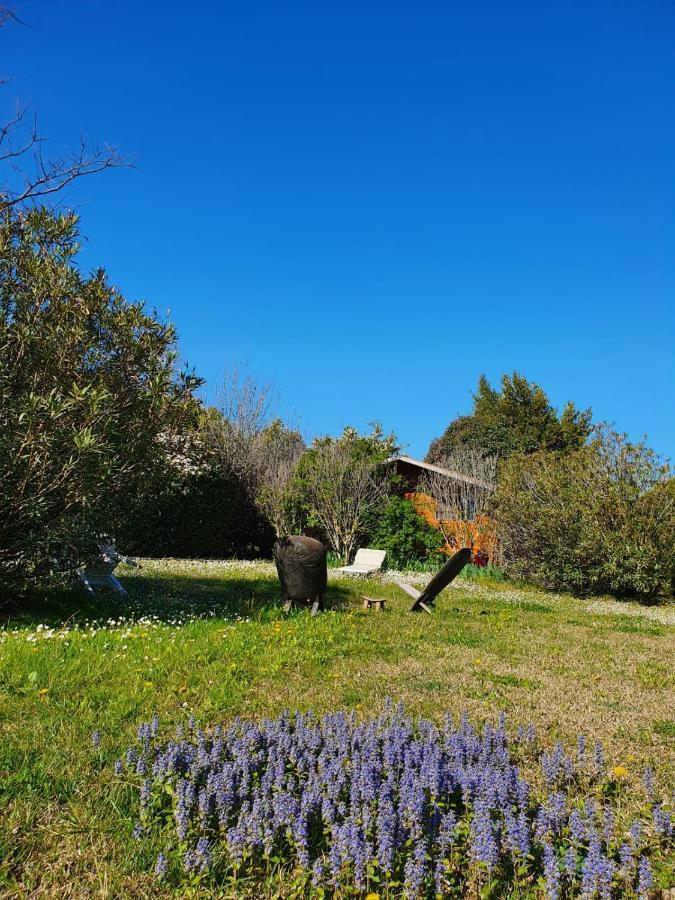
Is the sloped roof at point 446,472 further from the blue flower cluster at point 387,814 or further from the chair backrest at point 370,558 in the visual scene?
the blue flower cluster at point 387,814

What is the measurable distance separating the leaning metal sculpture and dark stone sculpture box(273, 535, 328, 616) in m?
1.52

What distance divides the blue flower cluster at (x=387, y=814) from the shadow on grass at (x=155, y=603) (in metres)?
4.49

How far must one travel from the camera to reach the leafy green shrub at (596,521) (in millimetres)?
12773

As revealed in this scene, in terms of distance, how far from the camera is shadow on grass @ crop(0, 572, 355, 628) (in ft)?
25.2

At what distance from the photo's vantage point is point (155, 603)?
894 centimetres

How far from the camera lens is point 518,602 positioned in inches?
448

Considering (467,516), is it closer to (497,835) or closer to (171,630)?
(171,630)

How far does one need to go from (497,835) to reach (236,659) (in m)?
3.46

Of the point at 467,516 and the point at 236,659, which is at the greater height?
the point at 467,516

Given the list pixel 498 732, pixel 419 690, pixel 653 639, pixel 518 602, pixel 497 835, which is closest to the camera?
pixel 497 835

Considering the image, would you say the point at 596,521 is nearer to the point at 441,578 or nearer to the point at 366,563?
the point at 366,563

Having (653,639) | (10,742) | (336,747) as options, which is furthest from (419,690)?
(653,639)

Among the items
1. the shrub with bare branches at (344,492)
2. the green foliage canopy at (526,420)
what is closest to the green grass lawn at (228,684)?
the shrub with bare branches at (344,492)

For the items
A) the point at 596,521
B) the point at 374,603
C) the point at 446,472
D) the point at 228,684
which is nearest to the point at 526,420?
the point at 446,472
